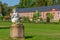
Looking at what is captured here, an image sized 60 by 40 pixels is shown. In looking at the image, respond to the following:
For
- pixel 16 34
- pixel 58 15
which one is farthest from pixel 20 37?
pixel 58 15

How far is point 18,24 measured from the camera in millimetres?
19766

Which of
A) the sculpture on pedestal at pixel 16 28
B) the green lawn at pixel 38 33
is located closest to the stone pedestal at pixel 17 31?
the sculpture on pedestal at pixel 16 28

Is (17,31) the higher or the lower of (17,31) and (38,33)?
the higher

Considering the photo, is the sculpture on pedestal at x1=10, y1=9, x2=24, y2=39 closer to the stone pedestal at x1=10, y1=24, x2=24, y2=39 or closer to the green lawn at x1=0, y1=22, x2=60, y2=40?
the stone pedestal at x1=10, y1=24, x2=24, y2=39

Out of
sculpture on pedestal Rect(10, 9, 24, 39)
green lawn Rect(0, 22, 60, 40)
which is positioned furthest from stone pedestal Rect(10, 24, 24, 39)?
green lawn Rect(0, 22, 60, 40)

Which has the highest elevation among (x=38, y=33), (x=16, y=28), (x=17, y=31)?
(x=16, y=28)

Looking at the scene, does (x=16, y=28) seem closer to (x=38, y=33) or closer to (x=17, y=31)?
(x=17, y=31)

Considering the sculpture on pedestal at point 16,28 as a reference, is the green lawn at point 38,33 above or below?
below

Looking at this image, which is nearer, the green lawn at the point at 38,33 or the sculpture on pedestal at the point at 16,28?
the sculpture on pedestal at the point at 16,28

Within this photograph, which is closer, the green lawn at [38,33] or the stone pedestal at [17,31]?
the stone pedestal at [17,31]

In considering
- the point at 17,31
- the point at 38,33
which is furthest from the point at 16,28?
the point at 38,33

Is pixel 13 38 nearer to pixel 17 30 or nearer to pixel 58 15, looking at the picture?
pixel 17 30

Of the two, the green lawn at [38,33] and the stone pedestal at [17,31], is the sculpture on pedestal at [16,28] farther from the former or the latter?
the green lawn at [38,33]

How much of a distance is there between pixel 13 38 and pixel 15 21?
4.56ft
